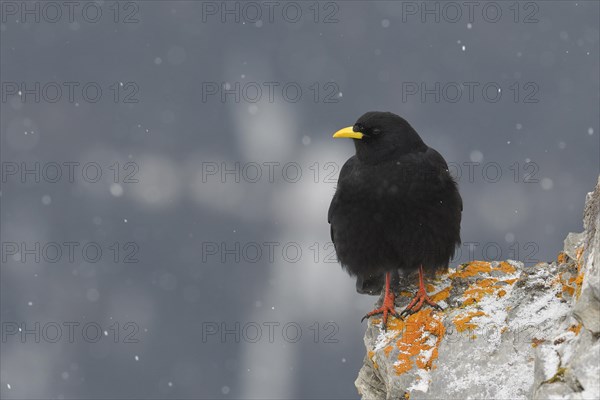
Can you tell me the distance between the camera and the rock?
5.29 m

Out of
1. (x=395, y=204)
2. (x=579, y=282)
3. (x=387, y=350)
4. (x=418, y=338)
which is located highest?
(x=395, y=204)

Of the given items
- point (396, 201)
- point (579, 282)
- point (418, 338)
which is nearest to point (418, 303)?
point (418, 338)

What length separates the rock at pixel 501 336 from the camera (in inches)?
208

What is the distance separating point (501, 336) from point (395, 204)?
1.70m

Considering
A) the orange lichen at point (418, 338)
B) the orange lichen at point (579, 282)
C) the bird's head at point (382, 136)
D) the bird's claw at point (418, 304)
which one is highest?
the bird's head at point (382, 136)

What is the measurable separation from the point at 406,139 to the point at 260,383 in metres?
192

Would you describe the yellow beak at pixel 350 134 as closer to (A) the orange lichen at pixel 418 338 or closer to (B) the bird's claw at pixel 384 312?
(B) the bird's claw at pixel 384 312

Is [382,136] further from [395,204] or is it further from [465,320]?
[465,320]

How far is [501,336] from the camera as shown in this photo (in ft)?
22.1

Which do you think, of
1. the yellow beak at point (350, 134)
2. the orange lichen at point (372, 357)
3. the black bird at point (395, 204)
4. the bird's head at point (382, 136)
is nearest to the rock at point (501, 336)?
the orange lichen at point (372, 357)

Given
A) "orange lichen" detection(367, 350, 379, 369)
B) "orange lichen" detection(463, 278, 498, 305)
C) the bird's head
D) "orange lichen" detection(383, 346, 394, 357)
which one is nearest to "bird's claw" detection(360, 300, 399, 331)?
"orange lichen" detection(367, 350, 379, 369)

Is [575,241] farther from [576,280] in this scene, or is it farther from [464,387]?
[464,387]

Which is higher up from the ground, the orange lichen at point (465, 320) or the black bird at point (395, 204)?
the black bird at point (395, 204)

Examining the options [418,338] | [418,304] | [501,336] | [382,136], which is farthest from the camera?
[382,136]
